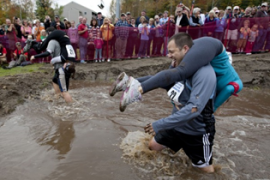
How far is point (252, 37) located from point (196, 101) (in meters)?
8.80

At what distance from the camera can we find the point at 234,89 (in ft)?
7.06

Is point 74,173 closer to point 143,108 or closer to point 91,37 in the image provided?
point 143,108

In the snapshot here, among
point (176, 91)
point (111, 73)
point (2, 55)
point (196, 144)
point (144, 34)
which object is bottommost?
point (111, 73)

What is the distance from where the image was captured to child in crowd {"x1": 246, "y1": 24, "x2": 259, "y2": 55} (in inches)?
351

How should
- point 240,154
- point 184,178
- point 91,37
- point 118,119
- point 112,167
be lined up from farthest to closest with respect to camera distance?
point 91,37 < point 118,119 < point 240,154 < point 112,167 < point 184,178

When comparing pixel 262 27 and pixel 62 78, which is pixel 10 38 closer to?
pixel 62 78

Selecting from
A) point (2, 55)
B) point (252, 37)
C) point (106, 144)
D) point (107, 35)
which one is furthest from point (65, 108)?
point (252, 37)

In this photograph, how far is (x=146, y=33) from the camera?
9.36 m

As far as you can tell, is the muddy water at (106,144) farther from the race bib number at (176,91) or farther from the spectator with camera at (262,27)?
the spectator with camera at (262,27)

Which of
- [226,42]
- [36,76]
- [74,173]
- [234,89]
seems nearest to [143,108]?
[74,173]

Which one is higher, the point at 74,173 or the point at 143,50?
the point at 143,50

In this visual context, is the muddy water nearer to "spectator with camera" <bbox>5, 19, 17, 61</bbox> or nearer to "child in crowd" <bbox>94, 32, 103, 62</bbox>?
"child in crowd" <bbox>94, 32, 103, 62</bbox>

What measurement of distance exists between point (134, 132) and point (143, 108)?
1438 millimetres

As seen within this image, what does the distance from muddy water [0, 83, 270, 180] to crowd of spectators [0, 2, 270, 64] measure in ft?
13.8
